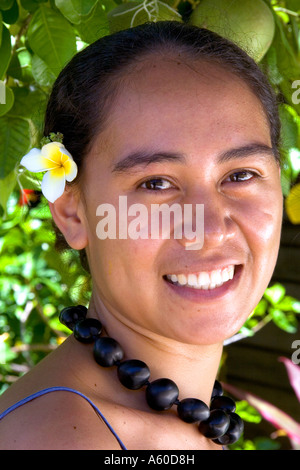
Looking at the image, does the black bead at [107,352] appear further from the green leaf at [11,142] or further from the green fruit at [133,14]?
the green fruit at [133,14]

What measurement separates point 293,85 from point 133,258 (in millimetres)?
666

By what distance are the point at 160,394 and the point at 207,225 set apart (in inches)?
11.4

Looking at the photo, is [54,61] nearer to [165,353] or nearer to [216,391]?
[165,353]

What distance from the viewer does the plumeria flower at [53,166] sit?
116 centimetres

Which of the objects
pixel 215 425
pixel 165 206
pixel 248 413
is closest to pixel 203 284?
pixel 165 206

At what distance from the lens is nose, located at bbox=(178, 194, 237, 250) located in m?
1.02

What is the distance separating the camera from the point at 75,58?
125 cm

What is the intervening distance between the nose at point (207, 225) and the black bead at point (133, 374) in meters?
0.22

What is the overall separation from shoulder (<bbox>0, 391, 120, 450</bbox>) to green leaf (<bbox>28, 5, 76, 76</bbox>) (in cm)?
61

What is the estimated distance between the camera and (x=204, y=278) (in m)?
1.06

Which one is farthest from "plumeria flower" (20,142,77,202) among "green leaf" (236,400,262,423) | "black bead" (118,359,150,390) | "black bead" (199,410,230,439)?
"green leaf" (236,400,262,423)

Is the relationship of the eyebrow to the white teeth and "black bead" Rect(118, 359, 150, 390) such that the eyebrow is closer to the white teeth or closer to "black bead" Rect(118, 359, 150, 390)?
the white teeth

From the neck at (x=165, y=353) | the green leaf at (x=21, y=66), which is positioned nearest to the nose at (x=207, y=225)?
the neck at (x=165, y=353)

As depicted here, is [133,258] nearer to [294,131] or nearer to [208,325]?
[208,325]
